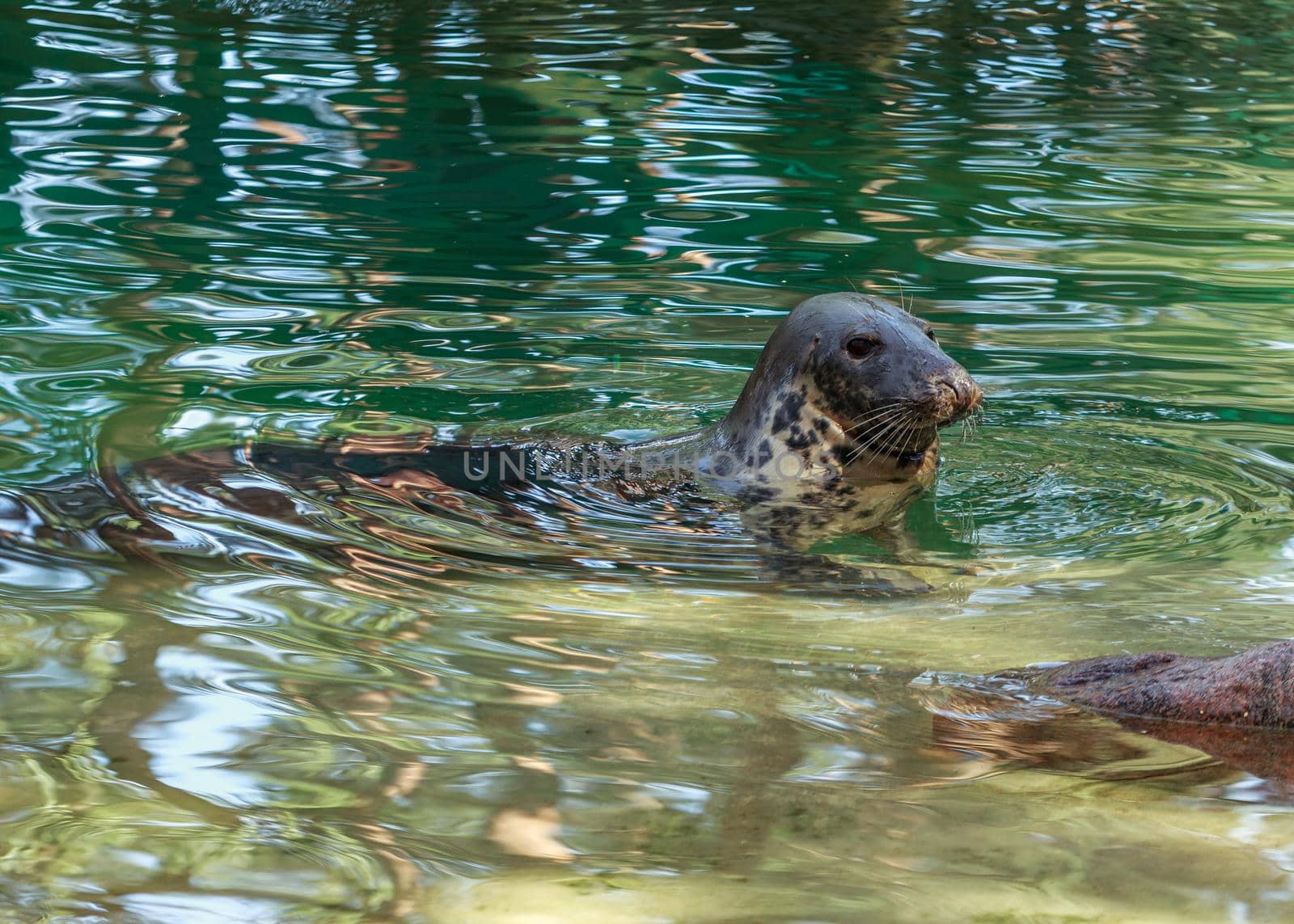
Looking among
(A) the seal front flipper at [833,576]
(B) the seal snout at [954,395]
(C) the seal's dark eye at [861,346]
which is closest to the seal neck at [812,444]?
(C) the seal's dark eye at [861,346]

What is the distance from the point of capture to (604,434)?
6562 mm

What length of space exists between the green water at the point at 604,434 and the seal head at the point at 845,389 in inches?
13.3

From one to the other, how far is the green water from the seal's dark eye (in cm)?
Result: 59

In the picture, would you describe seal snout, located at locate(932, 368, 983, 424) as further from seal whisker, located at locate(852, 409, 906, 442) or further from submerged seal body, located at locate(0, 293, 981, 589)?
seal whisker, located at locate(852, 409, 906, 442)

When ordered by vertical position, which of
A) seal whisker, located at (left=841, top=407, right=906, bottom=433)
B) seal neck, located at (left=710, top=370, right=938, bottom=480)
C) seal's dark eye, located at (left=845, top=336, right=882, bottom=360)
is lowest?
seal neck, located at (left=710, top=370, right=938, bottom=480)

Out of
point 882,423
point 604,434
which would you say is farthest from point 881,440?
point 604,434

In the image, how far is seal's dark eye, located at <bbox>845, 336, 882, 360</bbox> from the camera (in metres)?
5.69

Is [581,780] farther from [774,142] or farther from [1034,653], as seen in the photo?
[774,142]

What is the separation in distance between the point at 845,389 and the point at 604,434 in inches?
47.1

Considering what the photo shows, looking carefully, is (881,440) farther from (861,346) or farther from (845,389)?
(861,346)

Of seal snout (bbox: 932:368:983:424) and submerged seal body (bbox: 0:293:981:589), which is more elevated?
seal snout (bbox: 932:368:983:424)

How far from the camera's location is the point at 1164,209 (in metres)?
10.2

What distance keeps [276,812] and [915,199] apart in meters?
8.16

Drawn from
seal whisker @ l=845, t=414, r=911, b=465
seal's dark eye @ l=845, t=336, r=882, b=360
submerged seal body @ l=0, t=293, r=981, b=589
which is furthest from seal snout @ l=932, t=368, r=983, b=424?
seal's dark eye @ l=845, t=336, r=882, b=360
